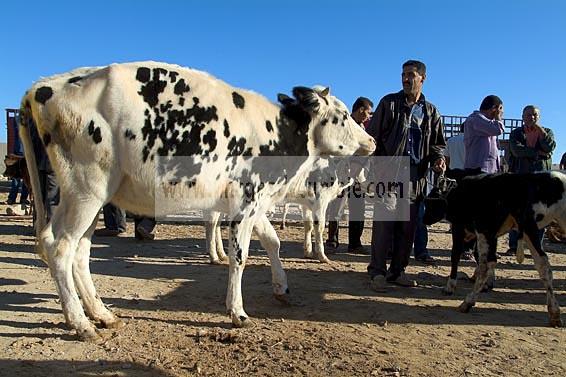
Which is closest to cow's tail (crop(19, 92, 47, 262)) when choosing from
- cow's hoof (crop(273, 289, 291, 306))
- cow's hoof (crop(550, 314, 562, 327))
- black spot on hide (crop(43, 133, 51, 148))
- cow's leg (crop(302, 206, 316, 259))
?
black spot on hide (crop(43, 133, 51, 148))

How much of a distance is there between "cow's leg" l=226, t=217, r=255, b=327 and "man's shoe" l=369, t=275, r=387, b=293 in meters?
2.01

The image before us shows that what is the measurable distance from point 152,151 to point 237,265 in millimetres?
1299

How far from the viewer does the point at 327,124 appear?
5059 millimetres

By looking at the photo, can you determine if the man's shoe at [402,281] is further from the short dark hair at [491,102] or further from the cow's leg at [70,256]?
the cow's leg at [70,256]

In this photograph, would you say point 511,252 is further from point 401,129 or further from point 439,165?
point 401,129

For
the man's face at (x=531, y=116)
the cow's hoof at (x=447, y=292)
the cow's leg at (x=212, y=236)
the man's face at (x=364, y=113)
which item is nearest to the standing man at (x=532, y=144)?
the man's face at (x=531, y=116)

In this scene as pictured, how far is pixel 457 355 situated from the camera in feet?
12.3

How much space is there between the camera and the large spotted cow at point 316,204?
729cm

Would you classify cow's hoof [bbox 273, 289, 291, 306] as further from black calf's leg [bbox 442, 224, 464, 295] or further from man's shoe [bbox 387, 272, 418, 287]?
black calf's leg [bbox 442, 224, 464, 295]

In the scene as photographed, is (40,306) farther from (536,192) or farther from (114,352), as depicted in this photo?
(536,192)

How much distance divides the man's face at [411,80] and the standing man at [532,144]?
120 inches

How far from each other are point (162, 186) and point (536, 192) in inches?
151

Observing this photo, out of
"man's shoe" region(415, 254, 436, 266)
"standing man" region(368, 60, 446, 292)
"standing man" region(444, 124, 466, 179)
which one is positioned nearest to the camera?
"standing man" region(368, 60, 446, 292)

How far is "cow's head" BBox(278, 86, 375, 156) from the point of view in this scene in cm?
490
